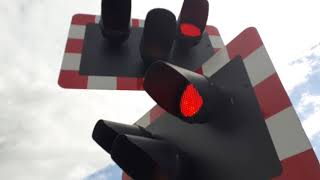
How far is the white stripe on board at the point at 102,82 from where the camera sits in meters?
1.90

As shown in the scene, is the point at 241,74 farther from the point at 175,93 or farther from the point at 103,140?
the point at 103,140

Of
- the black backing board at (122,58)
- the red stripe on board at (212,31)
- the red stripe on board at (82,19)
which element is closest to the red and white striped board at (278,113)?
the black backing board at (122,58)

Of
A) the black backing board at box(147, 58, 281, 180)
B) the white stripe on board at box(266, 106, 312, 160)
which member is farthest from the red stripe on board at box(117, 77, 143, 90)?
the white stripe on board at box(266, 106, 312, 160)

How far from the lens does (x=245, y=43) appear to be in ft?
4.90

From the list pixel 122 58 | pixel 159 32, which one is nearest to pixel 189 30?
pixel 159 32

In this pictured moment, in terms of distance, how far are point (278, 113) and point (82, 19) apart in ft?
4.82

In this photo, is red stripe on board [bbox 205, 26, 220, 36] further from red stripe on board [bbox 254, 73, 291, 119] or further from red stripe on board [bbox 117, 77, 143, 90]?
red stripe on board [bbox 254, 73, 291, 119]

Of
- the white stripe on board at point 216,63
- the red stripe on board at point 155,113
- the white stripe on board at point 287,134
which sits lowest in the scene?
the red stripe on board at point 155,113

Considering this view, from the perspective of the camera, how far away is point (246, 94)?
4.18 ft

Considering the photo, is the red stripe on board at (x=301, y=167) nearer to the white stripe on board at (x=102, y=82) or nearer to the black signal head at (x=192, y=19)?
the black signal head at (x=192, y=19)

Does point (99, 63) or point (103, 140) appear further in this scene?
point (99, 63)

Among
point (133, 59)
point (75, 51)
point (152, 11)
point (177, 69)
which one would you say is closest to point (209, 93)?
point (177, 69)

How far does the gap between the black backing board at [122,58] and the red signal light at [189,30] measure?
0.40 feet

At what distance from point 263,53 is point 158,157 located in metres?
0.56
